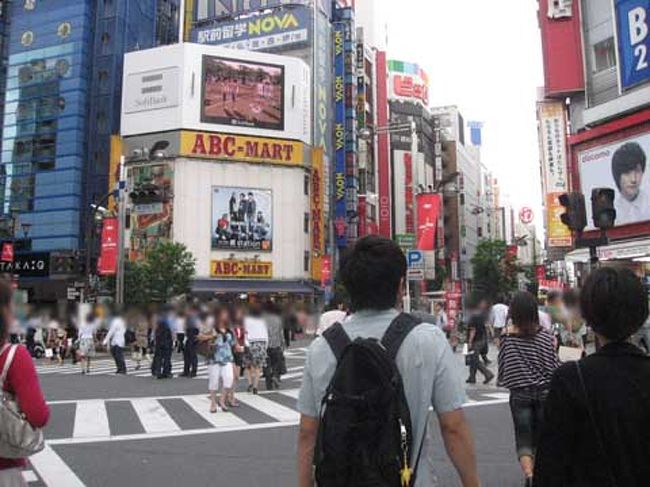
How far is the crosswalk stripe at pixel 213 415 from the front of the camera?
10141 millimetres

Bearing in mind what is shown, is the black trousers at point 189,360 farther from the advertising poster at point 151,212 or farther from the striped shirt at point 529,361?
Result: the advertising poster at point 151,212

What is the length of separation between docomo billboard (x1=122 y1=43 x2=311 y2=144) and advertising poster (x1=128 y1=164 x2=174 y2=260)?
3.10 m

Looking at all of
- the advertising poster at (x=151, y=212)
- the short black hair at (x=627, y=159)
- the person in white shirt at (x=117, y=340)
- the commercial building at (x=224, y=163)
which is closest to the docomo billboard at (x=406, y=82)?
the commercial building at (x=224, y=163)

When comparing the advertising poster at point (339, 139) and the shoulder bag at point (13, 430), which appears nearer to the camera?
the shoulder bag at point (13, 430)

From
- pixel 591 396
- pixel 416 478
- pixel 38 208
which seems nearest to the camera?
pixel 591 396

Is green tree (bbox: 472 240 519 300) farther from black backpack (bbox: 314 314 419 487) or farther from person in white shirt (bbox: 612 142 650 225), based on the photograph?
black backpack (bbox: 314 314 419 487)

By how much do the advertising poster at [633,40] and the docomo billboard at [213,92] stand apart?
27081 millimetres

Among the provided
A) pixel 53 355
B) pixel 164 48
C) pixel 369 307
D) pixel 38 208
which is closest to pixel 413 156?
pixel 164 48

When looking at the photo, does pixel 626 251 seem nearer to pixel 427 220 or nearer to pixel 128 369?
pixel 427 220

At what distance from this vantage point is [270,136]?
1954 inches

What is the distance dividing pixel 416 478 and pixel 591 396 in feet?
2.27

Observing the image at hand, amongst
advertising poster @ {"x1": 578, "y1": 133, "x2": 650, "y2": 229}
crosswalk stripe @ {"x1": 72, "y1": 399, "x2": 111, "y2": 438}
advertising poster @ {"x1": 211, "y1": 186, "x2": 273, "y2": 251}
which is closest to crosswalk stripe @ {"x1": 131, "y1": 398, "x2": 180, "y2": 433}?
crosswalk stripe @ {"x1": 72, "y1": 399, "x2": 111, "y2": 438}

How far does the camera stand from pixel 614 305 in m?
2.33

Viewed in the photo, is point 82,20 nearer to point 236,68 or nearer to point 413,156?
point 236,68
